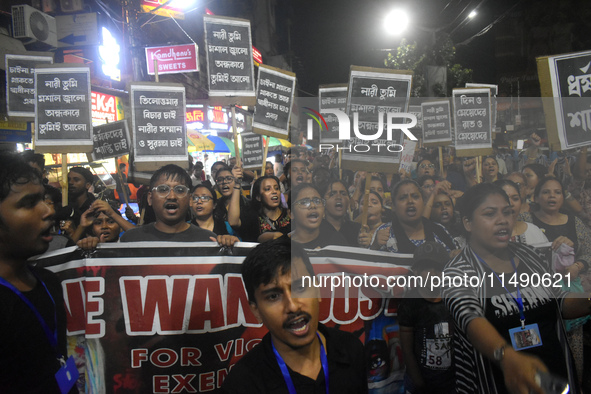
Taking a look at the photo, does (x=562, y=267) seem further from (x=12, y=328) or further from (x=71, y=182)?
(x=71, y=182)

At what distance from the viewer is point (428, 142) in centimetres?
386

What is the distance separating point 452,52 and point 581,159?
1379 centimetres

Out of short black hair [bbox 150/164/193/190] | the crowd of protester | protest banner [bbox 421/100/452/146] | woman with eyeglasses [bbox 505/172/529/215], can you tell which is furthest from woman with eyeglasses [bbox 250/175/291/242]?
woman with eyeglasses [bbox 505/172/529/215]

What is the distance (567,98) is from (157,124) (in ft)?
11.2

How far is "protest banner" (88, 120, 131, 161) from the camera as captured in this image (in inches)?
192

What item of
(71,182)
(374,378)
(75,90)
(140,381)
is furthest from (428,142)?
(71,182)

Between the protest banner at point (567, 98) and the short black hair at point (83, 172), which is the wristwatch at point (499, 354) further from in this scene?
the short black hair at point (83, 172)

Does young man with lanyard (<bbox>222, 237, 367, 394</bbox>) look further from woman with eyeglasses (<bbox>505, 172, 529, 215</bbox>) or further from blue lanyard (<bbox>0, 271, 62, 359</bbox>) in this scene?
woman with eyeglasses (<bbox>505, 172, 529, 215</bbox>)

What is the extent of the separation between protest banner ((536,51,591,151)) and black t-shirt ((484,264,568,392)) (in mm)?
1107

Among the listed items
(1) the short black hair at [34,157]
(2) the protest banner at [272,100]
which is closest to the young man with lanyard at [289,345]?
(1) the short black hair at [34,157]

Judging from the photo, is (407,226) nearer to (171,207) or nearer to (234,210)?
(171,207)

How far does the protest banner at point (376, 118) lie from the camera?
228 centimetres

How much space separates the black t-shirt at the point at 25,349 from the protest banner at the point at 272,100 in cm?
349

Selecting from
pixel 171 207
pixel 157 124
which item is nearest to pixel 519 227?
pixel 171 207
